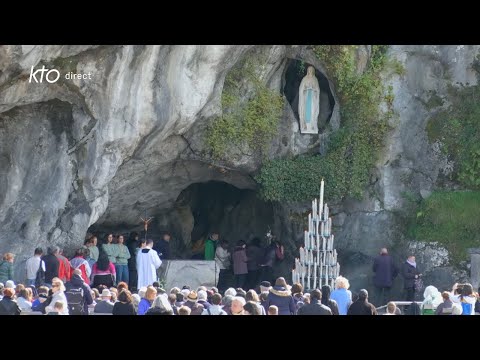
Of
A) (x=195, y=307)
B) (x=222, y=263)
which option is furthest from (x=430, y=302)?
(x=222, y=263)

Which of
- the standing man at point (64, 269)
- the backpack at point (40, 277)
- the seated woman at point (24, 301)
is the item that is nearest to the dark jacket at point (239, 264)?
the standing man at point (64, 269)

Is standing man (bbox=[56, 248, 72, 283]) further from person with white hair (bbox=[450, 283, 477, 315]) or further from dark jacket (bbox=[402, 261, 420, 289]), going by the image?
person with white hair (bbox=[450, 283, 477, 315])

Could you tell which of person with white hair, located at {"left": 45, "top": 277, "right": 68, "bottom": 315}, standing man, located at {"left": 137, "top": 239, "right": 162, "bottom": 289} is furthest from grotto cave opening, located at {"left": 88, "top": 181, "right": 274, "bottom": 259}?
person with white hair, located at {"left": 45, "top": 277, "right": 68, "bottom": 315}

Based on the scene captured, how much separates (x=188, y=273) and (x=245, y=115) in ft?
12.0

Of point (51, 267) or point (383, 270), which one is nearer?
point (51, 267)

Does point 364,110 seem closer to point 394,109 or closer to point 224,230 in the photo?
point 394,109

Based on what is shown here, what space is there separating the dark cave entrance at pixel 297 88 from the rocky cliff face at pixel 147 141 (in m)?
0.10

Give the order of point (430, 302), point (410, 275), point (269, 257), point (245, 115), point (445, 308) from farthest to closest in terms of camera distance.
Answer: point (269, 257), point (245, 115), point (410, 275), point (430, 302), point (445, 308)

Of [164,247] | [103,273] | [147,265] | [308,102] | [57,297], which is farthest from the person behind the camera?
[308,102]

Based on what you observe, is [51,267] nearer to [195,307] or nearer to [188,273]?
[188,273]

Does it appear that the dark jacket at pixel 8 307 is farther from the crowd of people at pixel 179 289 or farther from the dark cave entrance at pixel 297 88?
the dark cave entrance at pixel 297 88

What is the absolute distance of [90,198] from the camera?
2578cm

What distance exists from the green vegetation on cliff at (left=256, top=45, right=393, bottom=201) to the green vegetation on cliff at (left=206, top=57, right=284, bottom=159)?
72cm

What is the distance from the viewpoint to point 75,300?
1903 centimetres
